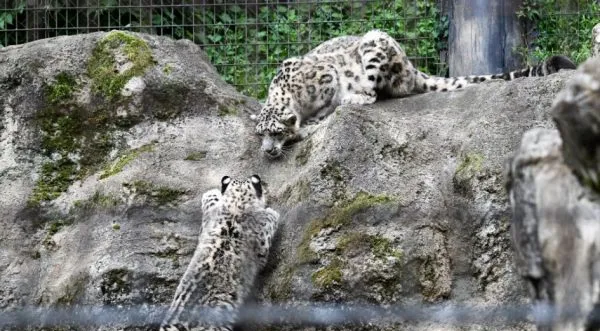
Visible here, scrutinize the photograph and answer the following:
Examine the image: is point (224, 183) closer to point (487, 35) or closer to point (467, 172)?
point (467, 172)

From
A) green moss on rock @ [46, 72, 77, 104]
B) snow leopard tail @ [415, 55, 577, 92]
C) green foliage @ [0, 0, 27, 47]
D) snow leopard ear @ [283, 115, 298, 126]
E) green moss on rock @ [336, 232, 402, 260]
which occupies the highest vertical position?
green foliage @ [0, 0, 27, 47]

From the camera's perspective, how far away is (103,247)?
682cm

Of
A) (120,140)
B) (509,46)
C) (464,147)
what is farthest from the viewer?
(509,46)

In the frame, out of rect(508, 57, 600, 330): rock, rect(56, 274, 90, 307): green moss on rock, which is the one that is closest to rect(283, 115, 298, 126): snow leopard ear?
rect(56, 274, 90, 307): green moss on rock

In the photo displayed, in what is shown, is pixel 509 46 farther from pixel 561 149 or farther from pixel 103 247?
pixel 561 149

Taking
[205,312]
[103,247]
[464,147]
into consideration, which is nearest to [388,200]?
[464,147]

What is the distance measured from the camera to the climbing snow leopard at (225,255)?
20.7 feet

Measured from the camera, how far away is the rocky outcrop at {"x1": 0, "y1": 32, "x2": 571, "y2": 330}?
248 inches

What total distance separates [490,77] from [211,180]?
1932mm

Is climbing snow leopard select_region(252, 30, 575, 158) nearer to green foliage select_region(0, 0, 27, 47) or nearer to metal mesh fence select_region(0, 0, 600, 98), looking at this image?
metal mesh fence select_region(0, 0, 600, 98)

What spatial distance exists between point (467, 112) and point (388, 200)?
3.23 ft

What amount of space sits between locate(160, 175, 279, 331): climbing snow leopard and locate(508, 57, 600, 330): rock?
3.26 m

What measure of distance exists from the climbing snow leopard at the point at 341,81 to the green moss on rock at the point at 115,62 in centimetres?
84

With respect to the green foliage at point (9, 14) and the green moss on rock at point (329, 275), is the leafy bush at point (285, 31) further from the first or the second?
the green moss on rock at point (329, 275)
